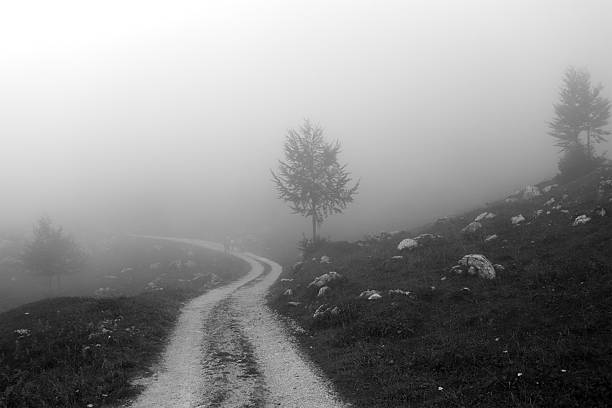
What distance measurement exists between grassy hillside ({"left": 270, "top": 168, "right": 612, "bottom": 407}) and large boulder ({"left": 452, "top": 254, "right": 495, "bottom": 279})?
46 cm

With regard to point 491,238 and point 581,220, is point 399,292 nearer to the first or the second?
point 491,238

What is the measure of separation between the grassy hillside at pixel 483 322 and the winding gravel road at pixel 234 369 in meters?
0.97

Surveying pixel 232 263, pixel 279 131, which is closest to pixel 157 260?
pixel 232 263

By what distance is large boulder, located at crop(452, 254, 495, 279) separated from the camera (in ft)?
54.5

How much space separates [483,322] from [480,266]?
201 inches

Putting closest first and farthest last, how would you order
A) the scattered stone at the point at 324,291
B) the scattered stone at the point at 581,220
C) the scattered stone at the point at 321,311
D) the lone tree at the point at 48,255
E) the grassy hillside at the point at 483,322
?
the grassy hillside at the point at 483,322 < the scattered stone at the point at 321,311 < the scattered stone at the point at 581,220 < the scattered stone at the point at 324,291 < the lone tree at the point at 48,255

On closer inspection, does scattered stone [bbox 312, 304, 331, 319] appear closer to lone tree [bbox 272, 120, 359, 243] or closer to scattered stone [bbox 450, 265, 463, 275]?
scattered stone [bbox 450, 265, 463, 275]

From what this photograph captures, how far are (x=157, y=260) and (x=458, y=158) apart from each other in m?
94.0

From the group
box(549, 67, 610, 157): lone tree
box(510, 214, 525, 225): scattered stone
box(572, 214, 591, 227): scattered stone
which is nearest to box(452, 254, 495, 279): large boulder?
box(572, 214, 591, 227): scattered stone

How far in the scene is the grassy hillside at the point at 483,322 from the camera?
8.78 m

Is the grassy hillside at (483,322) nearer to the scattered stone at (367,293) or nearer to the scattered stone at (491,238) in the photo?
the scattered stone at (491,238)

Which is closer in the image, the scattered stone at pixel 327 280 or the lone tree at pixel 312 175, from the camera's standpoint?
the scattered stone at pixel 327 280

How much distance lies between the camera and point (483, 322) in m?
12.6

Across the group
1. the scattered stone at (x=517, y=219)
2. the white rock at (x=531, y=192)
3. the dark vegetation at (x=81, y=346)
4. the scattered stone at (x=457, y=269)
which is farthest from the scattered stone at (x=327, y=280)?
the white rock at (x=531, y=192)
